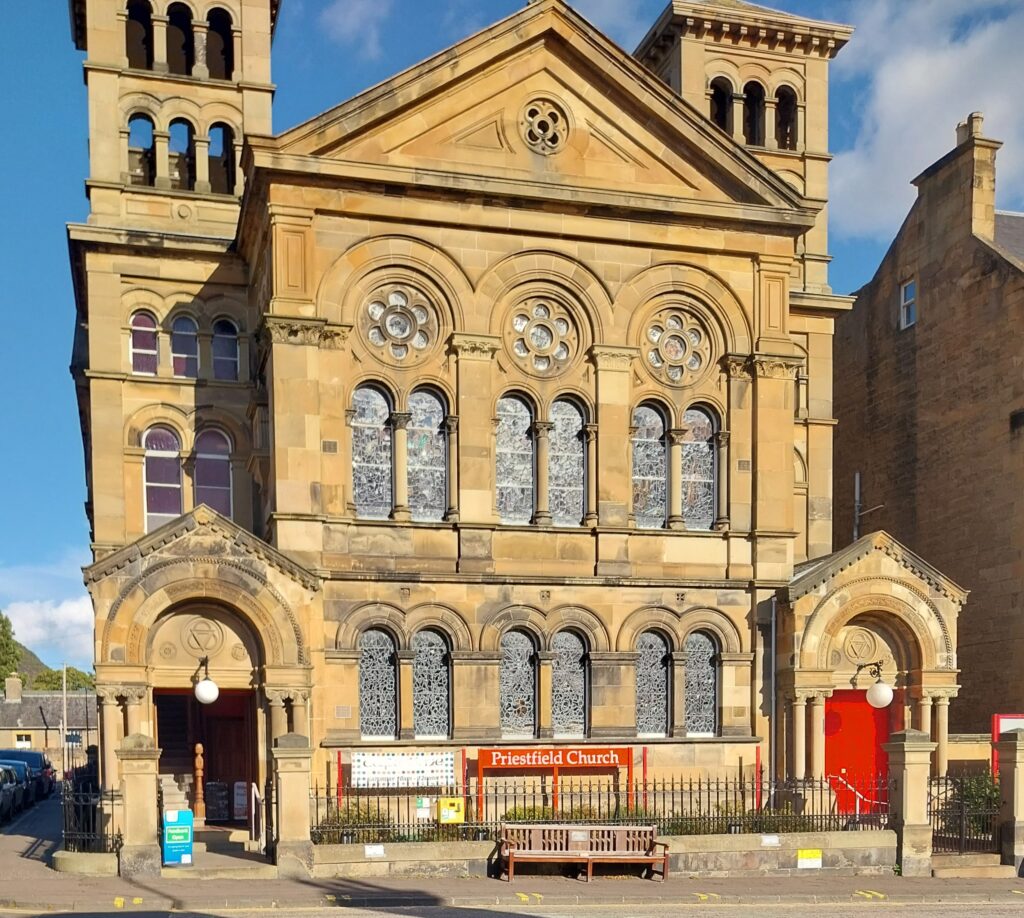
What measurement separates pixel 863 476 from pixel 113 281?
2285 cm

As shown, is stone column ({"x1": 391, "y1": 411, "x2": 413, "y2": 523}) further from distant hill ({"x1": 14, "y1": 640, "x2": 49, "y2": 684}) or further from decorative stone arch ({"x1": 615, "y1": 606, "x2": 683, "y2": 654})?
distant hill ({"x1": 14, "y1": 640, "x2": 49, "y2": 684})

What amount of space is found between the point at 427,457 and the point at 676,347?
19.3ft

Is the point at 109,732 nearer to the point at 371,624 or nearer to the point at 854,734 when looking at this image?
the point at 371,624

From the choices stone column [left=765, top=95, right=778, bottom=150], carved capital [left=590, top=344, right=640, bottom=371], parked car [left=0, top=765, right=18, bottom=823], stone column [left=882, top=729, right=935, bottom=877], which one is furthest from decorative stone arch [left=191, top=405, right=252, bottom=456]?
stone column [left=765, top=95, right=778, bottom=150]

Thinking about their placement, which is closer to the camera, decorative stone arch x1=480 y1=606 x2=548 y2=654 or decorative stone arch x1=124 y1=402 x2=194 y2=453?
decorative stone arch x1=480 y1=606 x2=548 y2=654

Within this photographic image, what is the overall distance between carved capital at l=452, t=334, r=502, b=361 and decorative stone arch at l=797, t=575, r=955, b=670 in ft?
27.5

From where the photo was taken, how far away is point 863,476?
3878cm

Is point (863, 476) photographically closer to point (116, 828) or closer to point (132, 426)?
point (132, 426)

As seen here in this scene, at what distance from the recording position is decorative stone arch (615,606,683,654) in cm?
2558

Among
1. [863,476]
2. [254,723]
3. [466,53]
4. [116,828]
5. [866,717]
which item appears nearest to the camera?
[116,828]

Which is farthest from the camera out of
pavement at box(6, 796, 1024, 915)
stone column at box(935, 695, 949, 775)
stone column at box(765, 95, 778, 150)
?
stone column at box(765, 95, 778, 150)

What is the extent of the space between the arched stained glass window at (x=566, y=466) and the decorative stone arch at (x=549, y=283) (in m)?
1.49

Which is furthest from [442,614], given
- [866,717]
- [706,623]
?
[866,717]

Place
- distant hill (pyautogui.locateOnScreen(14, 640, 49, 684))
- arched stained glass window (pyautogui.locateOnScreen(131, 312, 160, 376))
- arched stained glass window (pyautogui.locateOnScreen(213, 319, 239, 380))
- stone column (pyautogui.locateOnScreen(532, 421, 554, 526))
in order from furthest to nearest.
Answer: distant hill (pyautogui.locateOnScreen(14, 640, 49, 684)) → arched stained glass window (pyautogui.locateOnScreen(213, 319, 239, 380)) → arched stained glass window (pyautogui.locateOnScreen(131, 312, 160, 376)) → stone column (pyautogui.locateOnScreen(532, 421, 554, 526))
